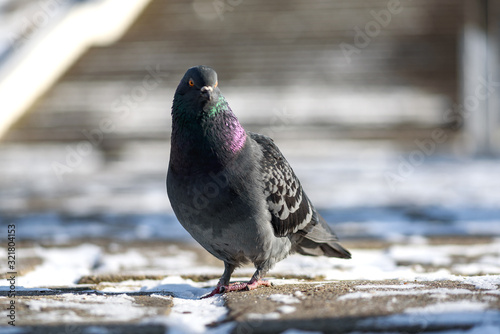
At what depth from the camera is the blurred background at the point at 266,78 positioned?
9922 mm

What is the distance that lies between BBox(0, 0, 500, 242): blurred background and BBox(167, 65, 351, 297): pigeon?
266 inches

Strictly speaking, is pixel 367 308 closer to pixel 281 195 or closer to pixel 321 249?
pixel 281 195

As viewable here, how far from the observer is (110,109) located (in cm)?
1041

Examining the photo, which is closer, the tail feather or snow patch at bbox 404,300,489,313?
snow patch at bbox 404,300,489,313

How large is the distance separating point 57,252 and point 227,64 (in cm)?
703

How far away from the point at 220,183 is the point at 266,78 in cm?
820

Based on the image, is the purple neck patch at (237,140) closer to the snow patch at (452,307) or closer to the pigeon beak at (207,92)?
the pigeon beak at (207,92)

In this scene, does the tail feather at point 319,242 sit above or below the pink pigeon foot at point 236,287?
above

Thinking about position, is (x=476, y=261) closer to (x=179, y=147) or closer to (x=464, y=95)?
(x=179, y=147)

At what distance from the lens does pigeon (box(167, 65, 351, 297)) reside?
2375 mm

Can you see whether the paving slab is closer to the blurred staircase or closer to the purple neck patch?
the purple neck patch

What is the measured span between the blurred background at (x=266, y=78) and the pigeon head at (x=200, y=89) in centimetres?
685

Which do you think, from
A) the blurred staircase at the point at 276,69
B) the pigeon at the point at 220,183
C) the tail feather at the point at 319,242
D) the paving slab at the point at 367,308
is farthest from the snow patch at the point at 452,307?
the blurred staircase at the point at 276,69

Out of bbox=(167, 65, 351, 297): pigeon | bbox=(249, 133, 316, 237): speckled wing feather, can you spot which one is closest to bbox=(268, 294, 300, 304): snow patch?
bbox=(167, 65, 351, 297): pigeon
